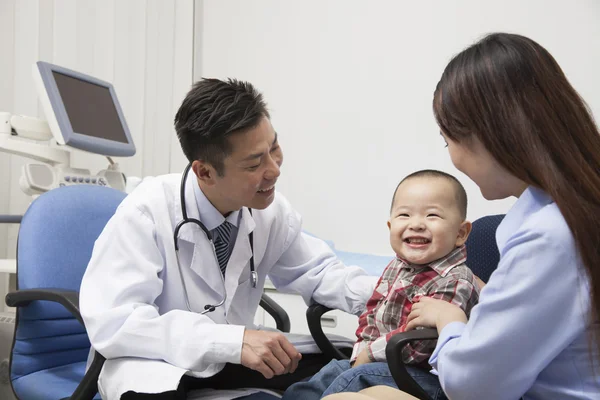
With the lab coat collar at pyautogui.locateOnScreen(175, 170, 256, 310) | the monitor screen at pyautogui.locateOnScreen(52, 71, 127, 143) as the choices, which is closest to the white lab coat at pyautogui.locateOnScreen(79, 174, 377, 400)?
the lab coat collar at pyautogui.locateOnScreen(175, 170, 256, 310)

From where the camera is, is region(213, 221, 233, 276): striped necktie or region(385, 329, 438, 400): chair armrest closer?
region(385, 329, 438, 400): chair armrest

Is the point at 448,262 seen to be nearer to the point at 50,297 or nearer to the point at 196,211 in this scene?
the point at 196,211

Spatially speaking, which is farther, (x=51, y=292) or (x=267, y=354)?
(x=51, y=292)

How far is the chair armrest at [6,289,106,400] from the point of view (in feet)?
4.20

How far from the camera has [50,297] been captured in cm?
140

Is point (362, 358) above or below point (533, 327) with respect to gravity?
below

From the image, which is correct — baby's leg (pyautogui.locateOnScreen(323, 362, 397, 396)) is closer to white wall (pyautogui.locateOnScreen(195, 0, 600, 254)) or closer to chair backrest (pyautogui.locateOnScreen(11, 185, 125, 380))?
chair backrest (pyautogui.locateOnScreen(11, 185, 125, 380))

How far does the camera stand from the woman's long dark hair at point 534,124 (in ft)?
2.87

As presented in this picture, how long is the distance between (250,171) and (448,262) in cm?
50

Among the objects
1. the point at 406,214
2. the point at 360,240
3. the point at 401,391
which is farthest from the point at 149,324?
the point at 360,240

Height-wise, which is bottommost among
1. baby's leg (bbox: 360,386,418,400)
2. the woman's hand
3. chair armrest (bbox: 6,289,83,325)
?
baby's leg (bbox: 360,386,418,400)

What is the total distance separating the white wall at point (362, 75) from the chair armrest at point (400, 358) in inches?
79.8

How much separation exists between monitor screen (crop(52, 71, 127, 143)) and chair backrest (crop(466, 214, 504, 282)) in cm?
156

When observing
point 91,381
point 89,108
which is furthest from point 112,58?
point 91,381
